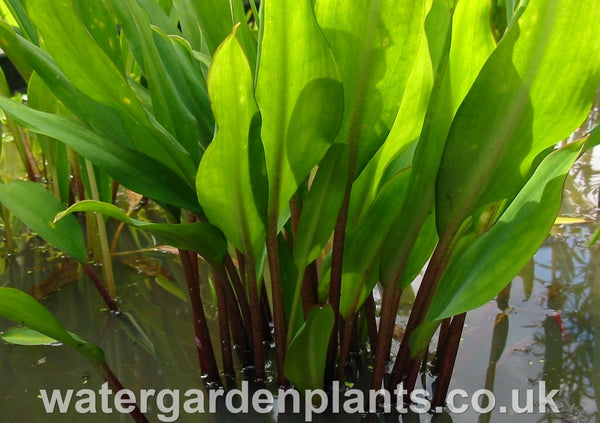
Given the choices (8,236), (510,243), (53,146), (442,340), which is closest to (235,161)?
(510,243)

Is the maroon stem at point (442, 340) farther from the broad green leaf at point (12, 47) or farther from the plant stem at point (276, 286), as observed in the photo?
the broad green leaf at point (12, 47)

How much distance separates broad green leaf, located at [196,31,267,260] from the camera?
0.62m

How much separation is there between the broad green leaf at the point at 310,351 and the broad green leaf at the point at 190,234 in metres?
0.14

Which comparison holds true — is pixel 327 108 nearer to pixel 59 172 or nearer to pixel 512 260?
pixel 512 260

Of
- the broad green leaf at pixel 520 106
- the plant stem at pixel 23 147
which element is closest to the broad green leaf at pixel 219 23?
the broad green leaf at pixel 520 106

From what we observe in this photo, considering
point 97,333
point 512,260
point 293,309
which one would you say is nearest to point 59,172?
point 97,333

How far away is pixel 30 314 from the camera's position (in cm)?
71

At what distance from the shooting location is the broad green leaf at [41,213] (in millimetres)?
840

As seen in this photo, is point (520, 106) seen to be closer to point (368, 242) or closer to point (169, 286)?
point (368, 242)

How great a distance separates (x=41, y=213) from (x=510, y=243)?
0.58 m

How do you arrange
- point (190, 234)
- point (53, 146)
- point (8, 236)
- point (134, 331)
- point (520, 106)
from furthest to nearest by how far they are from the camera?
1. point (8, 236)
2. point (53, 146)
3. point (134, 331)
4. point (190, 234)
5. point (520, 106)

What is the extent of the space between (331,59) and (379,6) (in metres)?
0.07

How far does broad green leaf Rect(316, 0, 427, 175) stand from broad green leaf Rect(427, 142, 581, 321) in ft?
0.53

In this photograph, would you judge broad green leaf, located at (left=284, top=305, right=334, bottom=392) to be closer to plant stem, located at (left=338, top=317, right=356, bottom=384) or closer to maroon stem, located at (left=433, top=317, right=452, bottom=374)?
plant stem, located at (left=338, top=317, right=356, bottom=384)
